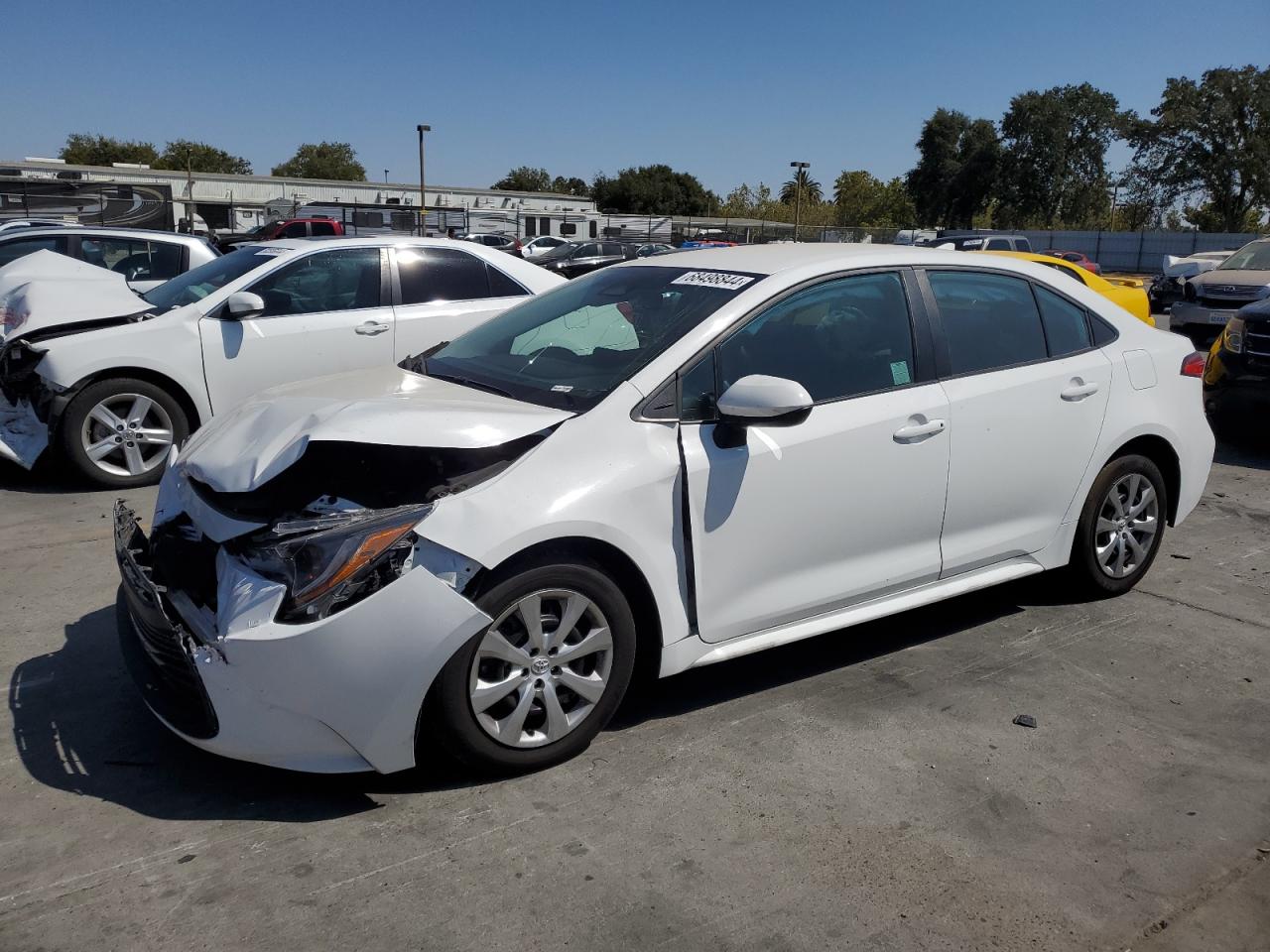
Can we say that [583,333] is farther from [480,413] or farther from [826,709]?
[826,709]

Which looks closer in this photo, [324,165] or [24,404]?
[24,404]

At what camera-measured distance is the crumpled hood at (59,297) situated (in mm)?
6680

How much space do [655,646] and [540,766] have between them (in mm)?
535

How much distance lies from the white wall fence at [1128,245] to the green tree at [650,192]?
4443 centimetres

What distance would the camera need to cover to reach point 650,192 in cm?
9100

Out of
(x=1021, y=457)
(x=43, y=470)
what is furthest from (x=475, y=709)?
(x=43, y=470)

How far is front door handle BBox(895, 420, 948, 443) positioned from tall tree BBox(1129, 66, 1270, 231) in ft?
197

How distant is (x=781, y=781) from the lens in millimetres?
3363

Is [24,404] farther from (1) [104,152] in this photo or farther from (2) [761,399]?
(1) [104,152]

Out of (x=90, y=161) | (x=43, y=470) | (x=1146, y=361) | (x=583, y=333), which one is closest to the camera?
(x=583, y=333)

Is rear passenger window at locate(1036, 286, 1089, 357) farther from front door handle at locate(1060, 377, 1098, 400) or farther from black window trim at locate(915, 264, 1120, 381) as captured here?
front door handle at locate(1060, 377, 1098, 400)

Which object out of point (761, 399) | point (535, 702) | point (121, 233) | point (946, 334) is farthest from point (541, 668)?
point (121, 233)

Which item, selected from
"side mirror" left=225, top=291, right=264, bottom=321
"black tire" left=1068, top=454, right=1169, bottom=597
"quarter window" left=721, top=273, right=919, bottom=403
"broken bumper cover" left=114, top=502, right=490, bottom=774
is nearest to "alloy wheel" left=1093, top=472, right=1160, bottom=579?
"black tire" left=1068, top=454, right=1169, bottom=597

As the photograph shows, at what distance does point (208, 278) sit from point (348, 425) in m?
4.93
